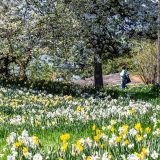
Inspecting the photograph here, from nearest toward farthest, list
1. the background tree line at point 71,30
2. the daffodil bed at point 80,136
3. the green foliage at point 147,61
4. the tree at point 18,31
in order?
the daffodil bed at point 80,136 < the tree at point 18,31 < the background tree line at point 71,30 < the green foliage at point 147,61

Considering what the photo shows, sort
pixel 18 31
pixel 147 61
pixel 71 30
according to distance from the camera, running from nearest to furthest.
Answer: pixel 71 30
pixel 18 31
pixel 147 61

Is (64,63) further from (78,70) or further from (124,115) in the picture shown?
(124,115)

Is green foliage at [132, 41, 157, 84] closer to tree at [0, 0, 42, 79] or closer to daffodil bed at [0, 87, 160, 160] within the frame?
tree at [0, 0, 42, 79]

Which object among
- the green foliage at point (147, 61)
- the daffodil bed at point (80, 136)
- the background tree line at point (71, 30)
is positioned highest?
the background tree line at point (71, 30)

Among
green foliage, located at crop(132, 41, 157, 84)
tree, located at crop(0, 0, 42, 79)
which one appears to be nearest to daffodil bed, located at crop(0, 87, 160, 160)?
tree, located at crop(0, 0, 42, 79)

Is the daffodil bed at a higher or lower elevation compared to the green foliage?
lower

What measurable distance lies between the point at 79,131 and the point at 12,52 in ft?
64.3

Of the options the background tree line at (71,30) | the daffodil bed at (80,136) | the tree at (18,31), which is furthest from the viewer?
the background tree line at (71,30)

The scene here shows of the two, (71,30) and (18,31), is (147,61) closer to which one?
(71,30)

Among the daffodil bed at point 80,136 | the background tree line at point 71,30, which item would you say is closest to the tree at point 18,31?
the background tree line at point 71,30

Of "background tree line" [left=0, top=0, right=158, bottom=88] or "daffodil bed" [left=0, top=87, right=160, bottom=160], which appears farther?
"background tree line" [left=0, top=0, right=158, bottom=88]

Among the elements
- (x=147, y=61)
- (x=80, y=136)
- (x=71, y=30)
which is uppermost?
(x=71, y=30)

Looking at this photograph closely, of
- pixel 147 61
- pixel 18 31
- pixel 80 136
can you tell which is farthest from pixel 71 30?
pixel 80 136

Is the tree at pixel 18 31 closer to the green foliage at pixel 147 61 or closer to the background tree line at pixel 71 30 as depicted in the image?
the background tree line at pixel 71 30
